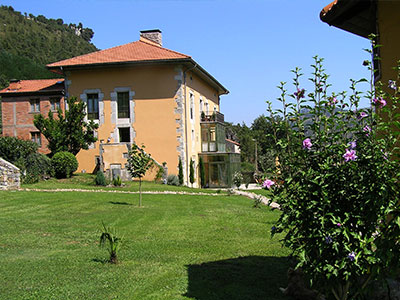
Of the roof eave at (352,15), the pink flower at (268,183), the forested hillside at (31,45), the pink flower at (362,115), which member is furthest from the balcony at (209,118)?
the forested hillside at (31,45)

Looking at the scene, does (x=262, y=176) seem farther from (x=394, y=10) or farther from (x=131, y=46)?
(x=131, y=46)

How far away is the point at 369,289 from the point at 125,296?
2976mm

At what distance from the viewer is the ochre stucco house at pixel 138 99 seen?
26.9 meters

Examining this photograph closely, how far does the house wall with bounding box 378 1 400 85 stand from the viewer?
5.58m

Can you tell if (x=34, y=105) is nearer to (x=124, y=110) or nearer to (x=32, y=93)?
(x=32, y=93)

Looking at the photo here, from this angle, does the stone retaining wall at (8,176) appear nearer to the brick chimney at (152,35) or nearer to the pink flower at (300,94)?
the pink flower at (300,94)

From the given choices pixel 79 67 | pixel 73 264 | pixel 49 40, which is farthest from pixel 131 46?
pixel 49 40

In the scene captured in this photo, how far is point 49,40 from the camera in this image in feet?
254

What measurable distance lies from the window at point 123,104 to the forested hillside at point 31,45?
3343 cm

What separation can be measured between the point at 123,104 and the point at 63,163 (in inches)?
273

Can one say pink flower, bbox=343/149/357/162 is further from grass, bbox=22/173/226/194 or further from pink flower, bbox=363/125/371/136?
grass, bbox=22/173/226/194

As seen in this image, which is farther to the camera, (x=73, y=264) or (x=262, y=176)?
(x=73, y=264)

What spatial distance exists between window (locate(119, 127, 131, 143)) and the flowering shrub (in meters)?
24.4

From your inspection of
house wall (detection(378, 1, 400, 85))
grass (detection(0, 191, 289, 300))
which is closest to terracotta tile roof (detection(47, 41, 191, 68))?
grass (detection(0, 191, 289, 300))
